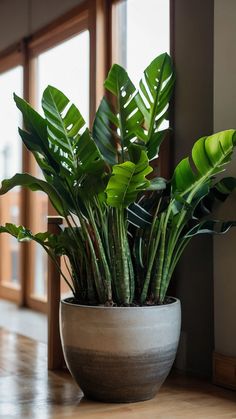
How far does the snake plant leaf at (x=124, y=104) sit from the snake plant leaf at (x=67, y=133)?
176 mm

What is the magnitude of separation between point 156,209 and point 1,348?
1447mm

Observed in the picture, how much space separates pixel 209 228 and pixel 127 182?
0.61m

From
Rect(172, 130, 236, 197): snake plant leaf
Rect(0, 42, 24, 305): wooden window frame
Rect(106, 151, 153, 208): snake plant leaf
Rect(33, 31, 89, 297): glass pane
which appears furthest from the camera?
Rect(0, 42, 24, 305): wooden window frame

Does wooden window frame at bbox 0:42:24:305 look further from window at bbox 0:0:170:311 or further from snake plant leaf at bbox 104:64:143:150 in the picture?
snake plant leaf at bbox 104:64:143:150

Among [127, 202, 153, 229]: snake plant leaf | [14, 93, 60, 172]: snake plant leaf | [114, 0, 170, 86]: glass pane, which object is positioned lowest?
[127, 202, 153, 229]: snake plant leaf

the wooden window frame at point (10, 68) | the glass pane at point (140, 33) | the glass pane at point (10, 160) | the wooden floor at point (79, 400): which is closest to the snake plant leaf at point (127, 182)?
the wooden floor at point (79, 400)

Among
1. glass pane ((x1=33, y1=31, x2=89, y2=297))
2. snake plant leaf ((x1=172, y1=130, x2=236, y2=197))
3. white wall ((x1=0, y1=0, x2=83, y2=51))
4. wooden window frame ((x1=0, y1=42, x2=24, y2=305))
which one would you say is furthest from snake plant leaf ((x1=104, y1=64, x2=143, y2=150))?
wooden window frame ((x1=0, y1=42, x2=24, y2=305))

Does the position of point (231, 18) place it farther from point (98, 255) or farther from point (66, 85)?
point (66, 85)

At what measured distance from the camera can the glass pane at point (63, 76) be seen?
436 centimetres

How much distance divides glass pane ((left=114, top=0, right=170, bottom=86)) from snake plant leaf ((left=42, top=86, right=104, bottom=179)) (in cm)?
105

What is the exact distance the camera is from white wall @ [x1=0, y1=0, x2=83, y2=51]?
4489 millimetres

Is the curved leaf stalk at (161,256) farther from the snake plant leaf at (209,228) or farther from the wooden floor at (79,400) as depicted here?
the wooden floor at (79,400)

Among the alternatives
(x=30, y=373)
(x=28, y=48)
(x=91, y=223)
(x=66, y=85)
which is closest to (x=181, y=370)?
(x=30, y=373)

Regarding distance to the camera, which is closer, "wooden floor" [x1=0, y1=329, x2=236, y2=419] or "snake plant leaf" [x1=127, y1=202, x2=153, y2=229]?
"wooden floor" [x1=0, y1=329, x2=236, y2=419]
